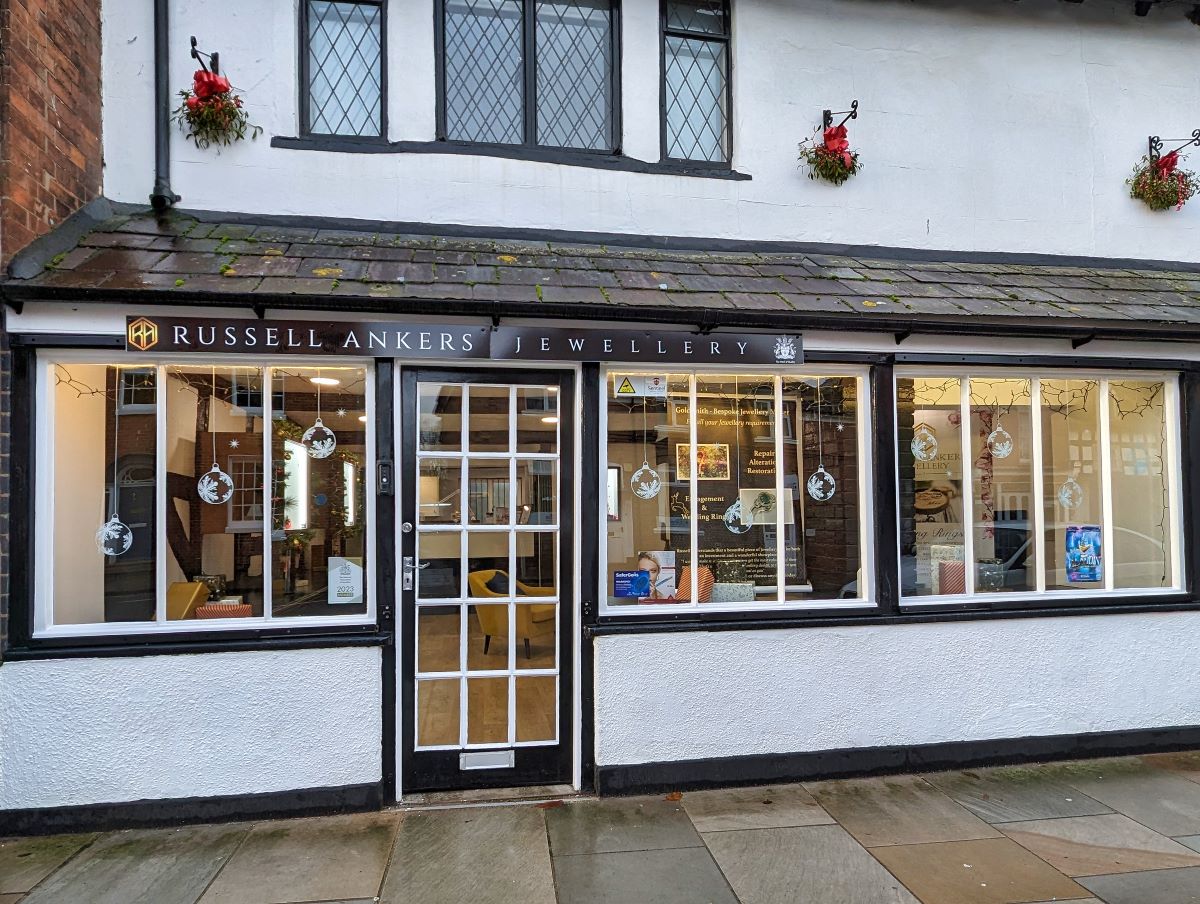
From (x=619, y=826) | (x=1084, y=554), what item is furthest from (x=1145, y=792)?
(x=619, y=826)

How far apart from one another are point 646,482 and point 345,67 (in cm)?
358

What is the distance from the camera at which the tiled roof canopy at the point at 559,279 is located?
160 inches

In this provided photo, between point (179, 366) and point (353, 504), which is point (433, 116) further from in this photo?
point (353, 504)

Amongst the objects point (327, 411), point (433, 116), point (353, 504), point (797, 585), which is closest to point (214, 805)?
point (353, 504)

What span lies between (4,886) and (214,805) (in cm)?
93

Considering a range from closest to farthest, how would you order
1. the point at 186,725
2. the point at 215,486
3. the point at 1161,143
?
the point at 186,725, the point at 215,486, the point at 1161,143

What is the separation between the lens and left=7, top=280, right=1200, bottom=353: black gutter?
3936 millimetres

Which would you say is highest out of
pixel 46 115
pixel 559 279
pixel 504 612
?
pixel 46 115

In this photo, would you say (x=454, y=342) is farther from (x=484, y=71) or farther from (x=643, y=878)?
(x=643, y=878)

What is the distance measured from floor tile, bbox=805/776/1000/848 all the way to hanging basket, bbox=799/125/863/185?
4.23m

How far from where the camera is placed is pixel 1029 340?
5.02 meters

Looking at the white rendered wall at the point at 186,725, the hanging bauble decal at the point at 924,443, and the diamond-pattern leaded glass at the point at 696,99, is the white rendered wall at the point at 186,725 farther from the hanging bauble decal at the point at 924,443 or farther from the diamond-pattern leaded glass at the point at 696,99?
the diamond-pattern leaded glass at the point at 696,99

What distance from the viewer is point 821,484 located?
5.03m

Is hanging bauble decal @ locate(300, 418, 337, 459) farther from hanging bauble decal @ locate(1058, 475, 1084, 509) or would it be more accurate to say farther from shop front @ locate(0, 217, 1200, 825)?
hanging bauble decal @ locate(1058, 475, 1084, 509)
